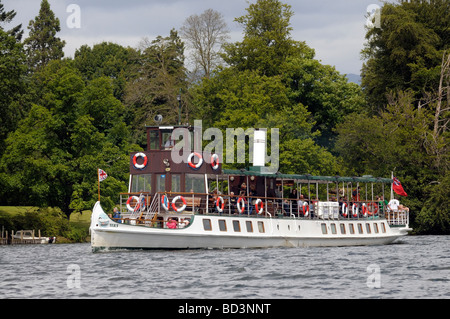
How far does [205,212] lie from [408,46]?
1641 inches

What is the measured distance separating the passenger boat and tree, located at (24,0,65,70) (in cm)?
7630

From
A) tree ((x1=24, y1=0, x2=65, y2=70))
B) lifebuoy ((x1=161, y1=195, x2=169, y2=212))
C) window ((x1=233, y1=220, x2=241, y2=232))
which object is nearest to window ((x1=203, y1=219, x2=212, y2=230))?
window ((x1=233, y1=220, x2=241, y2=232))

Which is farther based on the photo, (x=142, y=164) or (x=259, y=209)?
(x=259, y=209)

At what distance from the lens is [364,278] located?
117 feet

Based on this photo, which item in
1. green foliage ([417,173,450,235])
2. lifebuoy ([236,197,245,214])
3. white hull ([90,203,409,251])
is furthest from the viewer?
green foliage ([417,173,450,235])

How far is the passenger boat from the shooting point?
47.8 m

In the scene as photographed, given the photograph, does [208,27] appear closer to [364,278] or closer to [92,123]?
[92,123]

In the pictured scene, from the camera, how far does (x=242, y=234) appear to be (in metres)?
51.5

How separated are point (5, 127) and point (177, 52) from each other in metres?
31.8

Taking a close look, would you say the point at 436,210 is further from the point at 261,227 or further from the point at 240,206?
the point at 240,206

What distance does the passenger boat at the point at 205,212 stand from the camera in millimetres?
47812

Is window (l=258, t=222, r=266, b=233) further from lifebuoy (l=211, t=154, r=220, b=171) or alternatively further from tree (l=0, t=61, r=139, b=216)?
tree (l=0, t=61, r=139, b=216)

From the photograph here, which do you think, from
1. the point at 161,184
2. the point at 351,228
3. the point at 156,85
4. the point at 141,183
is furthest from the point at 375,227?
the point at 156,85
